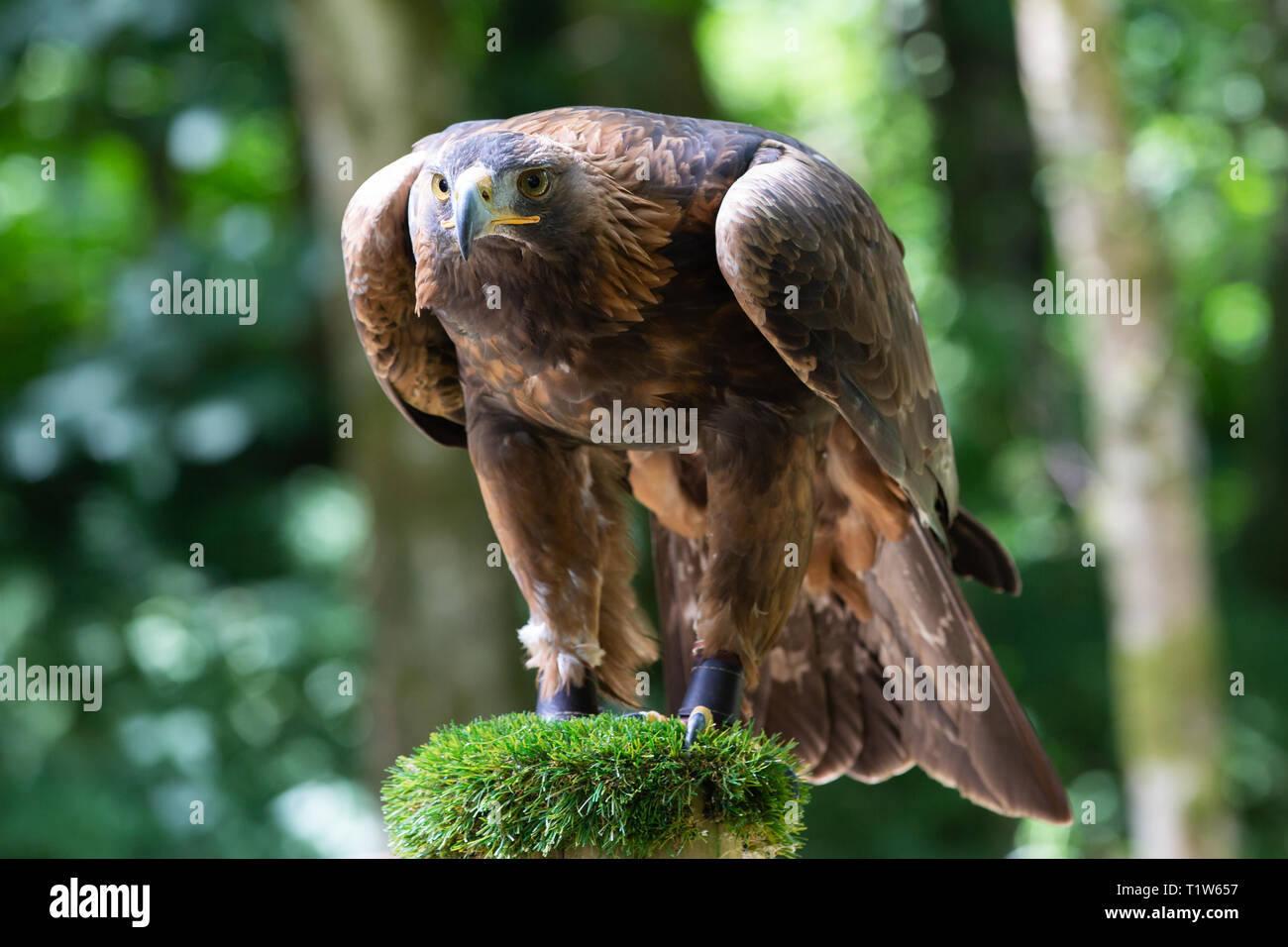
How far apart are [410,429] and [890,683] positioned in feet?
12.1

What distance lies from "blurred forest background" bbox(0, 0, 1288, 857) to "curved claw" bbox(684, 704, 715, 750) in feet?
12.9

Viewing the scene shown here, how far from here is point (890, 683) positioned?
3.75 meters

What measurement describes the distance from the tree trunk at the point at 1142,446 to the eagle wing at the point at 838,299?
3107 mm

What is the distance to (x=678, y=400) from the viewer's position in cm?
316

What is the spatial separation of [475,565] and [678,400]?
12.8 feet

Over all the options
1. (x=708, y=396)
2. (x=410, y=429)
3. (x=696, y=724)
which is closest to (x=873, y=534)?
(x=708, y=396)

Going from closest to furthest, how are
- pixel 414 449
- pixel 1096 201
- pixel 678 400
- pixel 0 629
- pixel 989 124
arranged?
pixel 678 400 < pixel 1096 201 < pixel 414 449 < pixel 0 629 < pixel 989 124

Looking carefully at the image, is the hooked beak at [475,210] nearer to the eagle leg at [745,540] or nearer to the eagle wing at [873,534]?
the eagle wing at [873,534]

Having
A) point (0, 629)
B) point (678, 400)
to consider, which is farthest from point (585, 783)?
point (0, 629)

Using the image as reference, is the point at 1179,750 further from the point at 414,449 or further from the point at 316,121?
the point at 316,121

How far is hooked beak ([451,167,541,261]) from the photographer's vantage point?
268cm

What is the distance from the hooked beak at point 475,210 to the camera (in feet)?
8.80

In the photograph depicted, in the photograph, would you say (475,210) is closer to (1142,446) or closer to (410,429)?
(410,429)

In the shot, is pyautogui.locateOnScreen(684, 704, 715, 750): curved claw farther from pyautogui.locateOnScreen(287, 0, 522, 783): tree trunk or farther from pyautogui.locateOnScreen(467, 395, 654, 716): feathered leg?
pyautogui.locateOnScreen(287, 0, 522, 783): tree trunk
